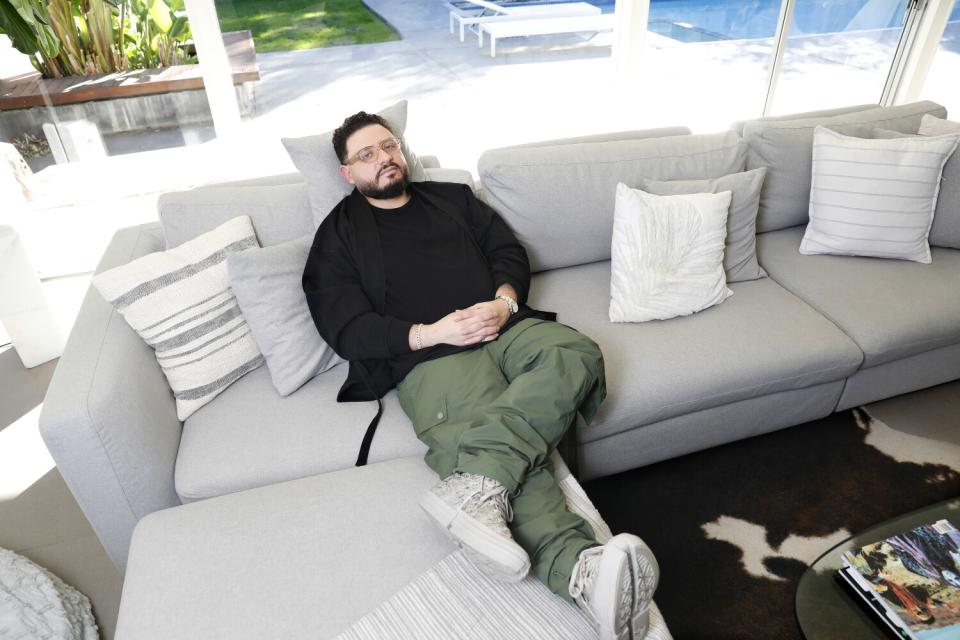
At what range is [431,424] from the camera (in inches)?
58.7

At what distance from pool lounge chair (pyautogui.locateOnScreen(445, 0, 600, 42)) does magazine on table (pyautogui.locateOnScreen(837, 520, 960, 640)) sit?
2.87 metres

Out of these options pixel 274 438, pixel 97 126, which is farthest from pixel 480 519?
pixel 97 126

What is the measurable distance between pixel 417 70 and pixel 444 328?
206cm

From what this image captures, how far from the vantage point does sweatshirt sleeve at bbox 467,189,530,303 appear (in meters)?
1.85

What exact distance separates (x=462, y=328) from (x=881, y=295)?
1.44m

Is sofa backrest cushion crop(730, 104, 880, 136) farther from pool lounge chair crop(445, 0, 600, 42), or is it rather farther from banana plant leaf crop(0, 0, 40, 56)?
banana plant leaf crop(0, 0, 40, 56)

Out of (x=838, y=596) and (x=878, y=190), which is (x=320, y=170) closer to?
(x=838, y=596)

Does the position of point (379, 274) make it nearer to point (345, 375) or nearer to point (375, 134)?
point (345, 375)

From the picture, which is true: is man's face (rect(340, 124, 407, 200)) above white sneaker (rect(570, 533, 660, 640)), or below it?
above

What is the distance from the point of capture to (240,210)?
1.86 meters

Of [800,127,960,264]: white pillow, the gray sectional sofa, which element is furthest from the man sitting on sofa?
[800,127,960,264]: white pillow

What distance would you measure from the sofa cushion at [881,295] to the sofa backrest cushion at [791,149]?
0.52 feet

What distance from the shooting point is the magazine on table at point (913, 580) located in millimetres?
1126

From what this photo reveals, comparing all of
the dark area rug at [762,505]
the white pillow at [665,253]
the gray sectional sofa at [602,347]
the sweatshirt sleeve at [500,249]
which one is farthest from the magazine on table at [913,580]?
the sweatshirt sleeve at [500,249]
